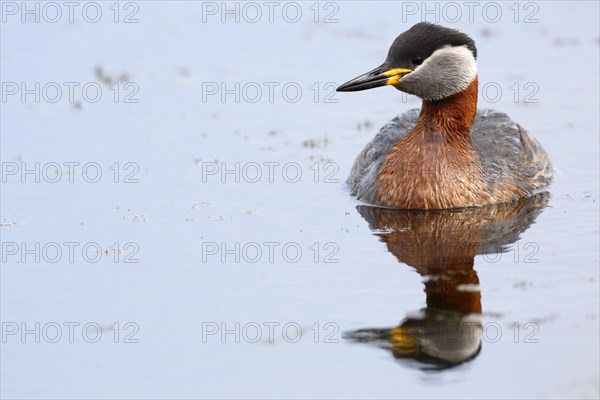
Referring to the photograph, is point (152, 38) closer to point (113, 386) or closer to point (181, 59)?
point (181, 59)

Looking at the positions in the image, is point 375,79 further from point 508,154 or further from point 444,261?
point 444,261

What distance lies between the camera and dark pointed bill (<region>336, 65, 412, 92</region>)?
1348 cm

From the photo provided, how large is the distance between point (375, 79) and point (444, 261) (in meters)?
2.51

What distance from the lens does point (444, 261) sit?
466 inches

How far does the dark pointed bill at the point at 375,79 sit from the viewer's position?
44.2ft

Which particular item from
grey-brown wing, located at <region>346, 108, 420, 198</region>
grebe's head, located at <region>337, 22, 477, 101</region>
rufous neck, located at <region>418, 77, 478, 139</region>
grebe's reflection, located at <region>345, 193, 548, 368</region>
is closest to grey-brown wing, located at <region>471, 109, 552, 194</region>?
grebe's reflection, located at <region>345, 193, 548, 368</region>

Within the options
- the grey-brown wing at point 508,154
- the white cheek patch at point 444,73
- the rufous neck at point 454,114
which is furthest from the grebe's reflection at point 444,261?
the white cheek patch at point 444,73

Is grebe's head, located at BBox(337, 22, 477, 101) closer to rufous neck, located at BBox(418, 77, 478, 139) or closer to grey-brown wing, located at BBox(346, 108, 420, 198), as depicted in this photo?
rufous neck, located at BBox(418, 77, 478, 139)

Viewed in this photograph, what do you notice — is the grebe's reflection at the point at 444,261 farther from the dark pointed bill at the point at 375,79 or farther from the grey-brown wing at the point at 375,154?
the dark pointed bill at the point at 375,79

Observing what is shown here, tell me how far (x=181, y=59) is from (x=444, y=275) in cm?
952

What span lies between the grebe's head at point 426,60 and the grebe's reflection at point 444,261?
1.35m

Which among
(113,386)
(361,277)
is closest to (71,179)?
(361,277)

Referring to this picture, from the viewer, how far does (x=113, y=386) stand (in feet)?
30.1

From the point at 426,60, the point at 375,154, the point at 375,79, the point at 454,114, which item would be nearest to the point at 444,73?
the point at 426,60
